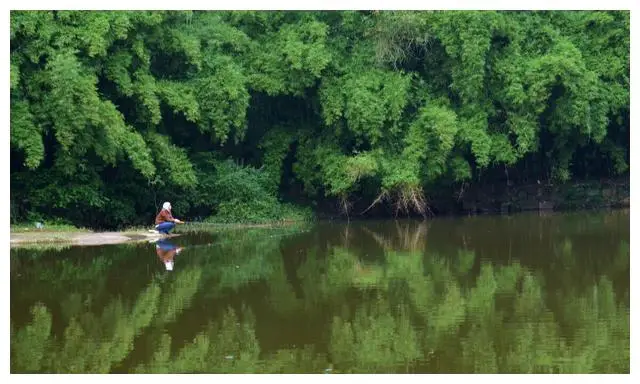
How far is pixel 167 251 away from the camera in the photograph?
19.5 m

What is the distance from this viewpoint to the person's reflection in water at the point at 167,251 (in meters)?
17.7

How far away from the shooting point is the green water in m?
10.5

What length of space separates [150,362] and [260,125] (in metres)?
20.5

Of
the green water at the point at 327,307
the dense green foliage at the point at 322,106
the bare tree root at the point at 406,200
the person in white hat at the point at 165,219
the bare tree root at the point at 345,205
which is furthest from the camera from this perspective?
the bare tree root at the point at 345,205

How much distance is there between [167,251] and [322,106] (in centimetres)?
Answer: 1018

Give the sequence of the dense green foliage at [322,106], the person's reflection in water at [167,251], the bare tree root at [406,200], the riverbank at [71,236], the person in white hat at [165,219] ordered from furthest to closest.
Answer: the bare tree root at [406,200]
the dense green foliage at [322,106]
the person in white hat at [165,219]
the riverbank at [71,236]
the person's reflection in water at [167,251]

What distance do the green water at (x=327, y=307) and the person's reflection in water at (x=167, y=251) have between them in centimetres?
13

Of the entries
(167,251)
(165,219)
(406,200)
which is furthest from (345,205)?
(167,251)

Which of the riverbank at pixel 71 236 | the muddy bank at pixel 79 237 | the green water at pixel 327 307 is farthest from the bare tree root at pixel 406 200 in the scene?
the muddy bank at pixel 79 237

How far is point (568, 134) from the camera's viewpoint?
3033cm

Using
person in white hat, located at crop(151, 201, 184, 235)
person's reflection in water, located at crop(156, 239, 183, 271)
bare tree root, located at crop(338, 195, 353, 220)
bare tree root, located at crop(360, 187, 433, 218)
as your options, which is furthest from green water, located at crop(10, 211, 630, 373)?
bare tree root, located at crop(338, 195, 353, 220)

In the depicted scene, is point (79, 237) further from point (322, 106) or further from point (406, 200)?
point (406, 200)

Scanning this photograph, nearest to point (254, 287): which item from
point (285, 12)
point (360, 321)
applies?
point (360, 321)

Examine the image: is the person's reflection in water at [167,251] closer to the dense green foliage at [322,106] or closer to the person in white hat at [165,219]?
the person in white hat at [165,219]
